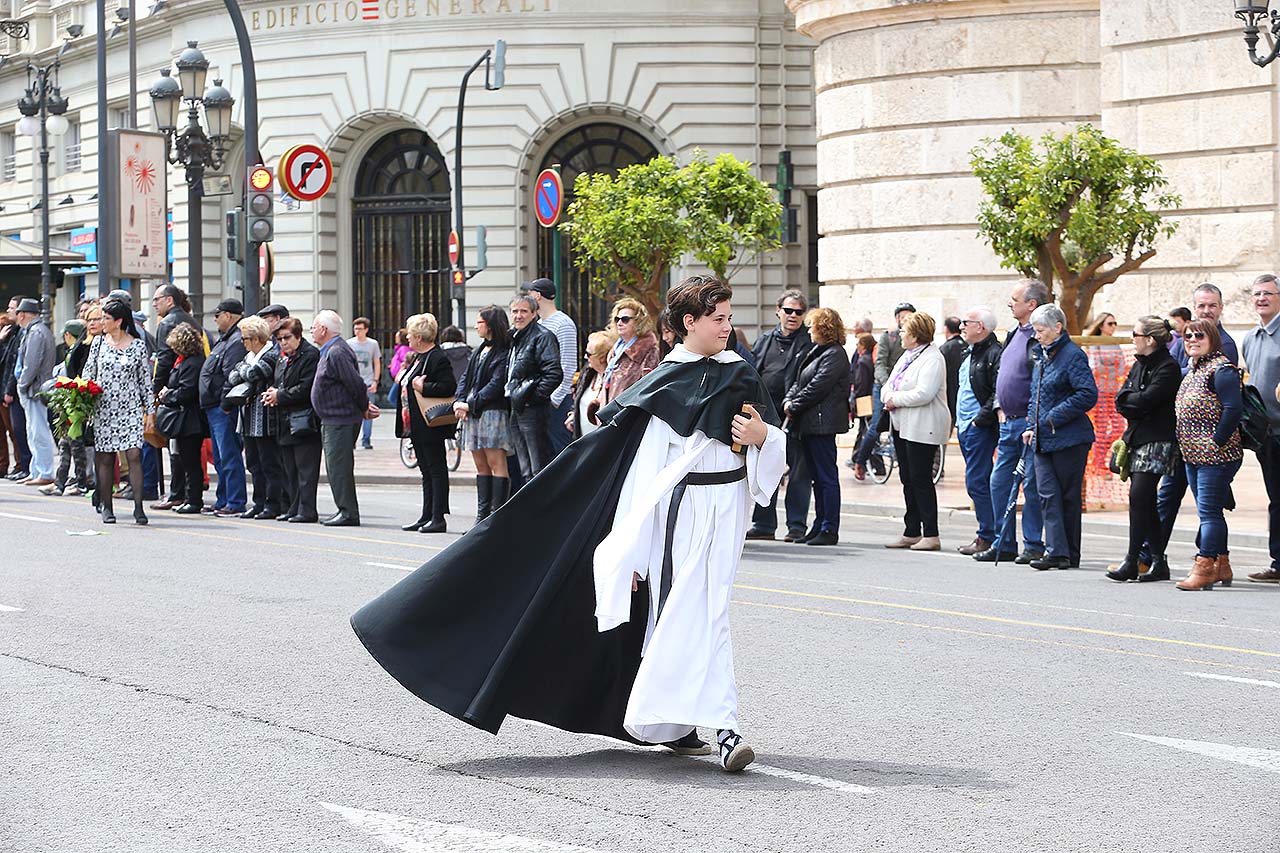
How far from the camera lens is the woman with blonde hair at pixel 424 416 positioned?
15820 mm

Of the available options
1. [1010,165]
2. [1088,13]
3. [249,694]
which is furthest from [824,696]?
[1088,13]

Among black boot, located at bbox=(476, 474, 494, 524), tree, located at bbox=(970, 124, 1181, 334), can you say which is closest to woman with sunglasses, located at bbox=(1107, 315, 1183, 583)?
black boot, located at bbox=(476, 474, 494, 524)

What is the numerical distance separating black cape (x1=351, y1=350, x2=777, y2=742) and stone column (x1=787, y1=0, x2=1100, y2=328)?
18.3 meters

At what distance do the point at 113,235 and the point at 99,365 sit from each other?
→ 6935 mm

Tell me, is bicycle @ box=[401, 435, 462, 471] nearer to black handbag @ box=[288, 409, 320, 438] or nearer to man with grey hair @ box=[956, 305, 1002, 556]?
black handbag @ box=[288, 409, 320, 438]

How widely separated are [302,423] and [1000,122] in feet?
39.4

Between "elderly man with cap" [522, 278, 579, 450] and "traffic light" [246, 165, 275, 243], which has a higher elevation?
"traffic light" [246, 165, 275, 243]

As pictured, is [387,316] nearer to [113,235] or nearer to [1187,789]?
[113,235]

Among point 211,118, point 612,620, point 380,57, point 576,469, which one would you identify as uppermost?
point 380,57

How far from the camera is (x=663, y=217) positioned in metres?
30.4

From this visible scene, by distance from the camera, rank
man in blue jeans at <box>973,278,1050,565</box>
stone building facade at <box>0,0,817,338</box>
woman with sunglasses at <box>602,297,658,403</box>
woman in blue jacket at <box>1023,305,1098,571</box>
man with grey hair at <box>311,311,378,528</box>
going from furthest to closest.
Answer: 1. stone building facade at <box>0,0,817,338</box>
2. man with grey hair at <box>311,311,378,528</box>
3. man in blue jeans at <box>973,278,1050,565</box>
4. woman with sunglasses at <box>602,297,658,403</box>
5. woman in blue jacket at <box>1023,305,1098,571</box>

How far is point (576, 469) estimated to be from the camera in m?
6.96

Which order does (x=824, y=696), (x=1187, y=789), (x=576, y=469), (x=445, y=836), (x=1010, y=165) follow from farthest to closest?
1. (x=1010, y=165)
2. (x=824, y=696)
3. (x=576, y=469)
4. (x=1187, y=789)
5. (x=445, y=836)

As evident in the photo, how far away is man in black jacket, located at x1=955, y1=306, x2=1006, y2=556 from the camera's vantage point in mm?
14234
